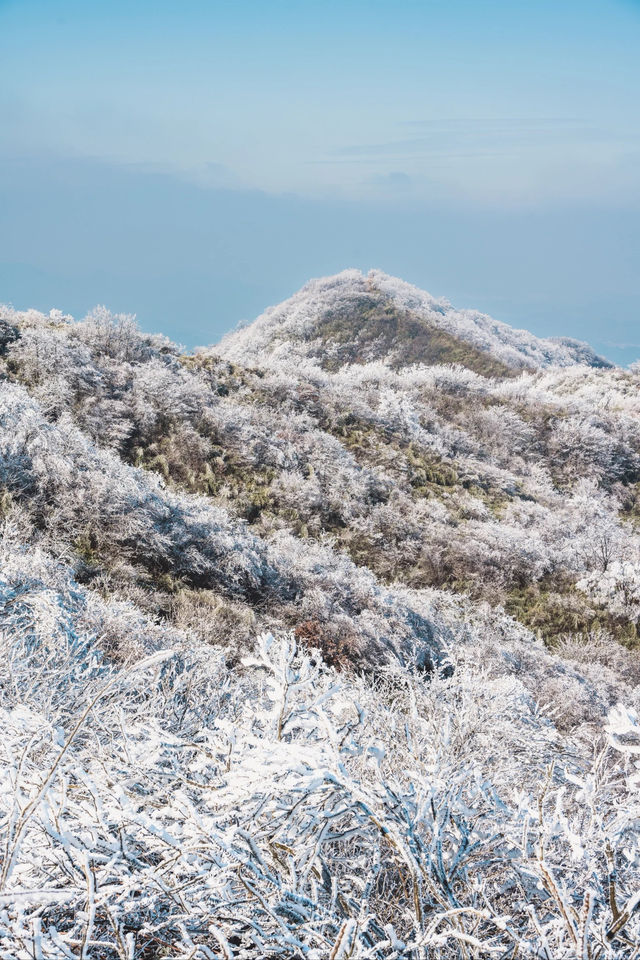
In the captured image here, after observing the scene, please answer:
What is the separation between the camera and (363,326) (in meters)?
36.8

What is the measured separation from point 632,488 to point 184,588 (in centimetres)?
1814

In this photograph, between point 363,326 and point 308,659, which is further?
point 363,326

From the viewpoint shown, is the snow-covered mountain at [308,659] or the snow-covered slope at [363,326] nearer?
the snow-covered mountain at [308,659]

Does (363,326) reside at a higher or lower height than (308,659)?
higher

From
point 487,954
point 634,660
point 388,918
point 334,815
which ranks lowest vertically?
point 634,660

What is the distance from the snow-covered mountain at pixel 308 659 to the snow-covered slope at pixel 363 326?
10.4m

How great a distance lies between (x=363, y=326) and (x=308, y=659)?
3672 centimetres

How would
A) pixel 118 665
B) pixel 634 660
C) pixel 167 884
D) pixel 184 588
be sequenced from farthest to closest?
pixel 634 660 → pixel 184 588 → pixel 118 665 → pixel 167 884

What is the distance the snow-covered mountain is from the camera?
1528 mm

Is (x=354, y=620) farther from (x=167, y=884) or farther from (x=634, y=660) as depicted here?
(x=167, y=884)

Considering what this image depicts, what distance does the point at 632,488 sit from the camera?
19.7m

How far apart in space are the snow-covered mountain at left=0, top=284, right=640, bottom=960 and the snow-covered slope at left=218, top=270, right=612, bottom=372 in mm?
10396

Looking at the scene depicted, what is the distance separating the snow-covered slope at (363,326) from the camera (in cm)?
3459

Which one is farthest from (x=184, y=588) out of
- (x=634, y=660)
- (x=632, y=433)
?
(x=632, y=433)
